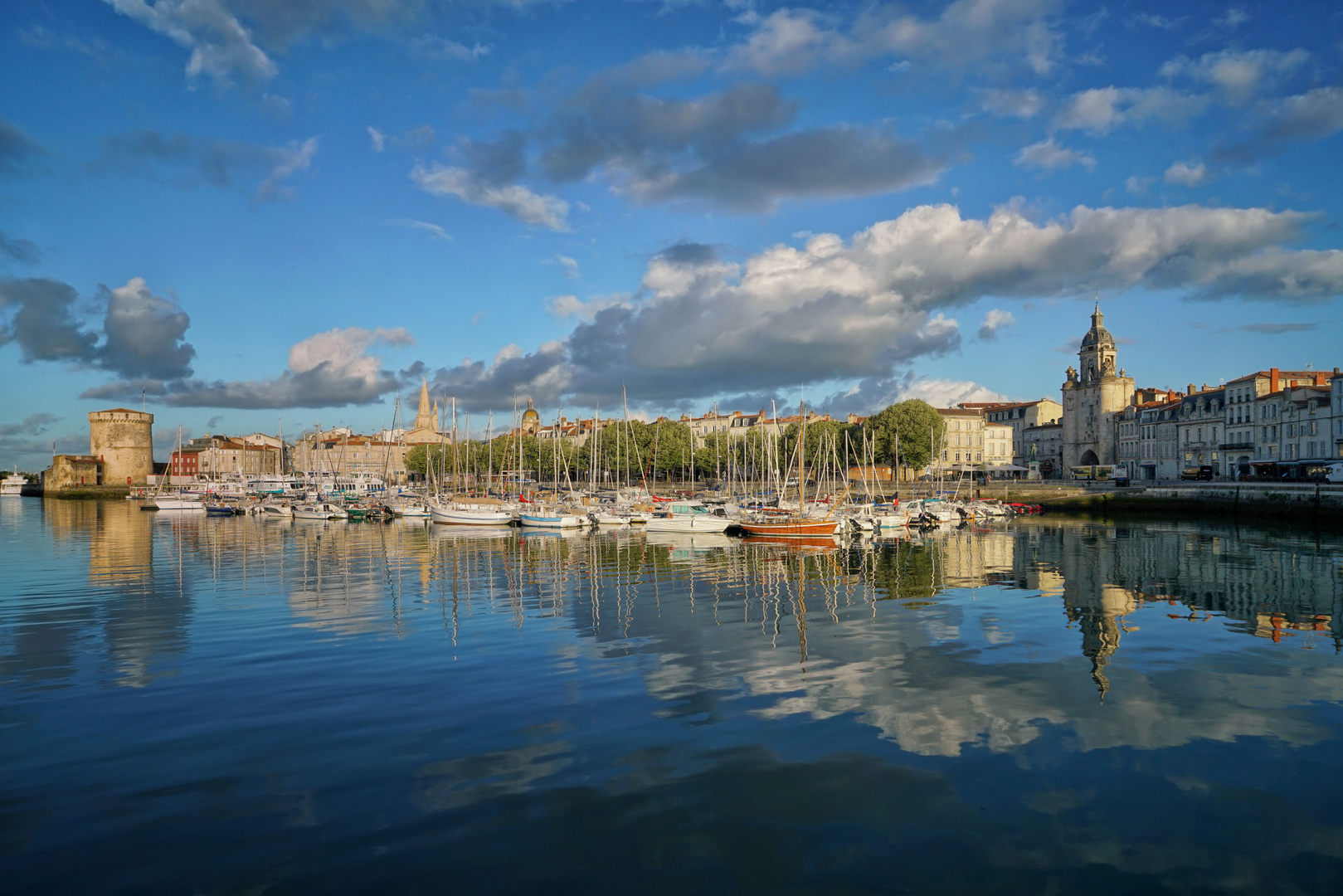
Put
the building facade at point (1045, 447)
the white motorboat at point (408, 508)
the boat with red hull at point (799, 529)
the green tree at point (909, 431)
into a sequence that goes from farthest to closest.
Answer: the building facade at point (1045, 447) → the green tree at point (909, 431) → the white motorboat at point (408, 508) → the boat with red hull at point (799, 529)

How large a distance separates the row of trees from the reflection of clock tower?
24.7m

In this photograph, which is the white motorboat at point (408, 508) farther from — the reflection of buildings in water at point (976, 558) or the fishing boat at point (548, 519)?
the reflection of buildings in water at point (976, 558)

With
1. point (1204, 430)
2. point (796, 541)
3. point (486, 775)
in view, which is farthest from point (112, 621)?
point (1204, 430)

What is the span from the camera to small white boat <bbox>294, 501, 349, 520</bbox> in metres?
79.2

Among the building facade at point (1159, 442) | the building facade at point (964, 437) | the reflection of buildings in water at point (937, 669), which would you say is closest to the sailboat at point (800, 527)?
the reflection of buildings in water at point (937, 669)

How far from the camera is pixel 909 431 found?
11356cm

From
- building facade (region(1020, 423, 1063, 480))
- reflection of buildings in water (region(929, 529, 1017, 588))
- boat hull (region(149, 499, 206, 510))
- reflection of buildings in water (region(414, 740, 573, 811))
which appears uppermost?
building facade (region(1020, 423, 1063, 480))

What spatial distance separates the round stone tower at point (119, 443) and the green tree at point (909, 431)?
5573 inches

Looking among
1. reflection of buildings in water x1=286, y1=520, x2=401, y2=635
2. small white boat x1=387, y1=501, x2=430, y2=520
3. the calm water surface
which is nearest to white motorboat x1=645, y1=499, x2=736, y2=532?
reflection of buildings in water x1=286, y1=520, x2=401, y2=635

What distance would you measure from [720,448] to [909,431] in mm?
36763

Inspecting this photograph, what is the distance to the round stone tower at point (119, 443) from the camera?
165 metres

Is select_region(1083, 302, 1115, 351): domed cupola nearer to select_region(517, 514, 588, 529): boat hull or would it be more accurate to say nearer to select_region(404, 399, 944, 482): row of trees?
select_region(404, 399, 944, 482): row of trees

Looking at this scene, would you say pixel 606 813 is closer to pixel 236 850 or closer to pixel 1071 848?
pixel 236 850

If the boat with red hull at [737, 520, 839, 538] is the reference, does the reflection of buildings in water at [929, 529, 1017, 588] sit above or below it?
below
